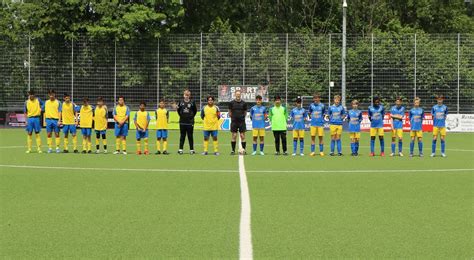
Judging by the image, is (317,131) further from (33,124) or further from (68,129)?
(33,124)

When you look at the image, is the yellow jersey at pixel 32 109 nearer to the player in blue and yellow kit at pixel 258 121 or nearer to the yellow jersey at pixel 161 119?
the yellow jersey at pixel 161 119

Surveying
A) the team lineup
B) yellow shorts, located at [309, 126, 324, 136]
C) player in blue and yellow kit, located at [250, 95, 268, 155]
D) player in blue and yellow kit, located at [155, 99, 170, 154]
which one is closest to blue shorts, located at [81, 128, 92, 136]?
the team lineup

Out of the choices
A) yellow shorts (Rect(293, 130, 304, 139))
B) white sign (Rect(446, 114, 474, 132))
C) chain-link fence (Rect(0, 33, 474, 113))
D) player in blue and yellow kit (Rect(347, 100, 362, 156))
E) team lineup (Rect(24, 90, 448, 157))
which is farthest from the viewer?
chain-link fence (Rect(0, 33, 474, 113))

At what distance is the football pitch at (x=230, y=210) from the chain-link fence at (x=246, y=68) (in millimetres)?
25894

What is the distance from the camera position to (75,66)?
46.4m

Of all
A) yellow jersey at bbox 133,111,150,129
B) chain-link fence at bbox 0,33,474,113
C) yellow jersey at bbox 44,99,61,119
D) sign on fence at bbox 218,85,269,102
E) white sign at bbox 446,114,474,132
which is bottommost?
white sign at bbox 446,114,474,132

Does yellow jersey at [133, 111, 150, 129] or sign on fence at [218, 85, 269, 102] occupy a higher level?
sign on fence at [218, 85, 269, 102]

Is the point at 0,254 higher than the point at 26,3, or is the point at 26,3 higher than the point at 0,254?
the point at 26,3

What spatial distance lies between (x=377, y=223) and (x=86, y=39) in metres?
39.3

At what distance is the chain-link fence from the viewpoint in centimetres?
4575

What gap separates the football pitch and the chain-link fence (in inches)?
1019

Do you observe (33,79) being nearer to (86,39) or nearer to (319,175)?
(86,39)

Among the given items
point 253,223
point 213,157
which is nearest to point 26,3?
point 213,157

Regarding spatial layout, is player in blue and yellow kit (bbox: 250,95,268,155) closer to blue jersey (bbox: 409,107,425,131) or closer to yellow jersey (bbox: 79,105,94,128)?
blue jersey (bbox: 409,107,425,131)
